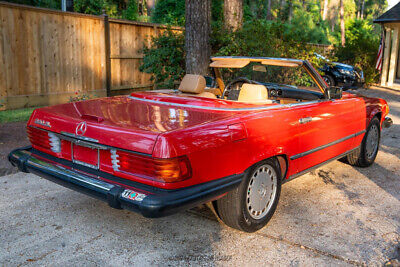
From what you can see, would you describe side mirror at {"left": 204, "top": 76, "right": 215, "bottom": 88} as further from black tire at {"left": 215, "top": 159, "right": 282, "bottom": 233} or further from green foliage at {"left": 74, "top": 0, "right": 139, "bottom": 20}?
green foliage at {"left": 74, "top": 0, "right": 139, "bottom": 20}

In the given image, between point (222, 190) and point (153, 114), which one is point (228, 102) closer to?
point (153, 114)

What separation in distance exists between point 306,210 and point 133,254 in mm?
1943

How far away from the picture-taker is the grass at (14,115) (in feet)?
26.6

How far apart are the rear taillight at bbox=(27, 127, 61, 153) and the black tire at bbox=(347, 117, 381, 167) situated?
388cm

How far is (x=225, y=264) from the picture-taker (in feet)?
10.3

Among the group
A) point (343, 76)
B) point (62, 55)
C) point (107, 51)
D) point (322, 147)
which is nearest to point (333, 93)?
point (322, 147)

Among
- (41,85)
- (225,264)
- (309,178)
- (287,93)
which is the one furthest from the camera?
(41,85)

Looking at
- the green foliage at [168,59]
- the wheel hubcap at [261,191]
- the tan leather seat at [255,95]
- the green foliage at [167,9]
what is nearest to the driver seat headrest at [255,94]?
the tan leather seat at [255,95]

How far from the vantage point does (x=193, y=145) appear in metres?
2.97

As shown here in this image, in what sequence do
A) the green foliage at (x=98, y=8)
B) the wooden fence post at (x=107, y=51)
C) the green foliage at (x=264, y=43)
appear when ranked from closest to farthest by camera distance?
the green foliage at (x=264, y=43), the wooden fence post at (x=107, y=51), the green foliage at (x=98, y=8)

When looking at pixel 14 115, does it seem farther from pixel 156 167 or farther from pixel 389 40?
pixel 389 40

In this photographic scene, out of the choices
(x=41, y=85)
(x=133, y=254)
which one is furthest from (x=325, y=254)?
(x=41, y=85)

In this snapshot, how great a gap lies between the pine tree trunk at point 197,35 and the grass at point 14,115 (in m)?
3.57

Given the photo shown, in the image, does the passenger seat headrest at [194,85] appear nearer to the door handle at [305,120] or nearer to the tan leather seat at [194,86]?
the tan leather seat at [194,86]
